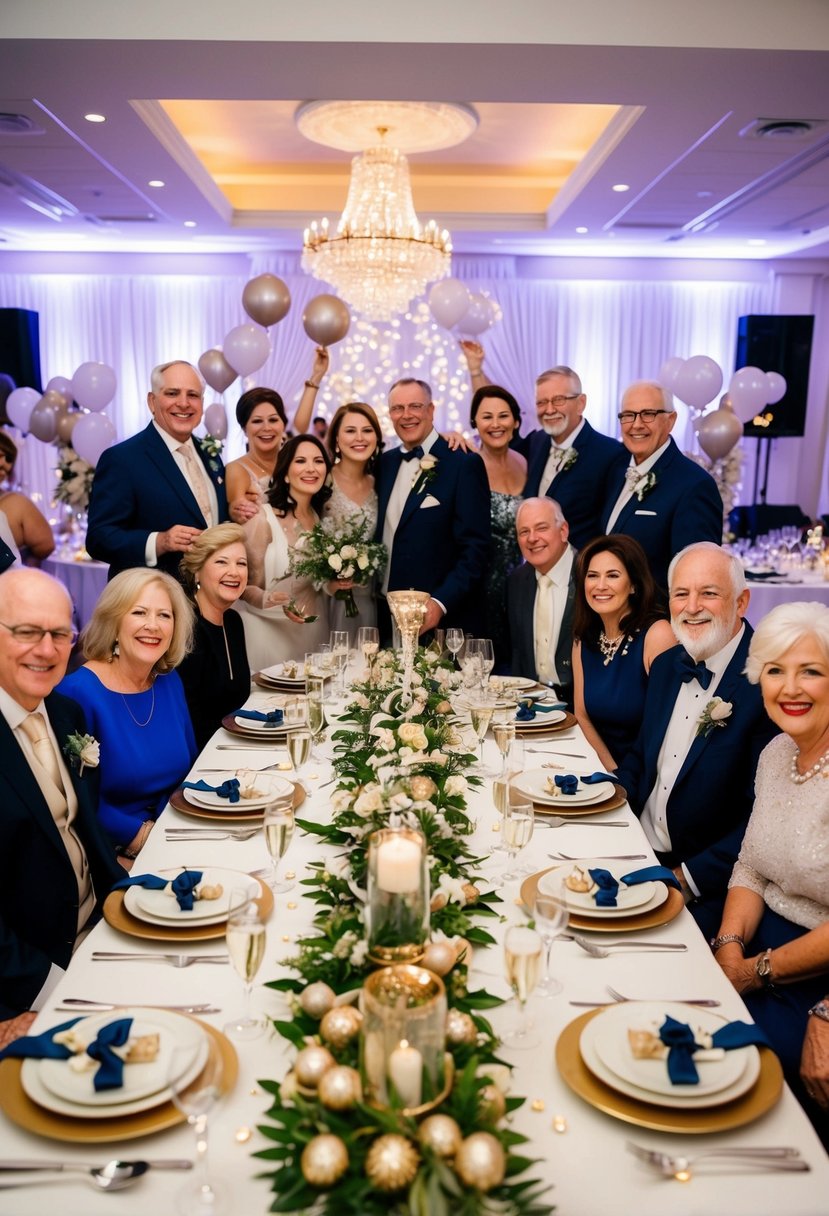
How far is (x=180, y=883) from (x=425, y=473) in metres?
3.25

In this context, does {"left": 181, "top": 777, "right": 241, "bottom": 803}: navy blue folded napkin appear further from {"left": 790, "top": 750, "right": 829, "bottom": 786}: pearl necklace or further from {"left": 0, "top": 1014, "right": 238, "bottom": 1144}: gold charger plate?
{"left": 790, "top": 750, "right": 829, "bottom": 786}: pearl necklace

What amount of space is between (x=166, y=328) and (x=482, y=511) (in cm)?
843

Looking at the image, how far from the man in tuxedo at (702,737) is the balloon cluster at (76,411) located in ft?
18.4

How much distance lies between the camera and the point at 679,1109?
4.46ft

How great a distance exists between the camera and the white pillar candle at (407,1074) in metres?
1.22

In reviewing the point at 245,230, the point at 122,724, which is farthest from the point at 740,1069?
the point at 245,230

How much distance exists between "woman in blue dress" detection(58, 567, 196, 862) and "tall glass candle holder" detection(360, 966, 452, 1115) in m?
1.71

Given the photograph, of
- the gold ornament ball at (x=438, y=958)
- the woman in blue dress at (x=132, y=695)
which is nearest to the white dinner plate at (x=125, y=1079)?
the gold ornament ball at (x=438, y=958)

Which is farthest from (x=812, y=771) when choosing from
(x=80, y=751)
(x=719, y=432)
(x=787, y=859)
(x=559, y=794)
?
(x=719, y=432)

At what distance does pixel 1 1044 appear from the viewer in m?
1.87

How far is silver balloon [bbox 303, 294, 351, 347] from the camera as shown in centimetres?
783

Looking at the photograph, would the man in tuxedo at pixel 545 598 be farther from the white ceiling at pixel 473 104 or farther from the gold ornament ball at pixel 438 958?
the gold ornament ball at pixel 438 958

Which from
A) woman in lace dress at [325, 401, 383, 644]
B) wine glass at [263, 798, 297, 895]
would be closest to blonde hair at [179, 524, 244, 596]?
woman in lace dress at [325, 401, 383, 644]

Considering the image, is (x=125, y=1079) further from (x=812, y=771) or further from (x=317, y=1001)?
(x=812, y=771)
